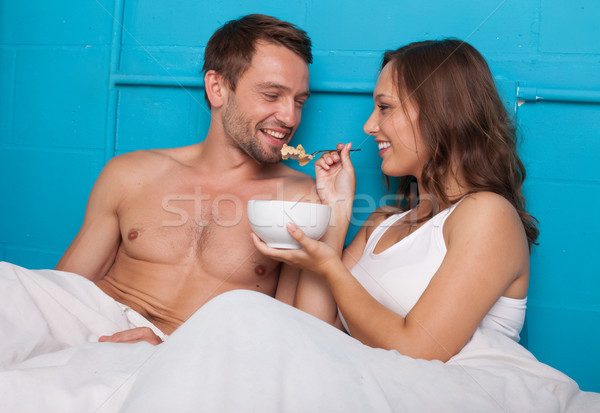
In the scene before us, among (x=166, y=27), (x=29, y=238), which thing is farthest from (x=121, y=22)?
(x=29, y=238)

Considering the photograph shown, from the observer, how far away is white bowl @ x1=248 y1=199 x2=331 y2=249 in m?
1.14

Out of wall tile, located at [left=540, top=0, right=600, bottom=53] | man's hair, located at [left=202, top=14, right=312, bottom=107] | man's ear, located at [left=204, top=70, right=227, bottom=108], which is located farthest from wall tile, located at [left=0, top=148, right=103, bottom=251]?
wall tile, located at [left=540, top=0, right=600, bottom=53]

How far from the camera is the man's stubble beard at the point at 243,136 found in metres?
1.64

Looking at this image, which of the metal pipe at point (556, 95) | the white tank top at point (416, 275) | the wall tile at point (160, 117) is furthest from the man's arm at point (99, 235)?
the metal pipe at point (556, 95)

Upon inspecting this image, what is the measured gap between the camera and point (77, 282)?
128 cm

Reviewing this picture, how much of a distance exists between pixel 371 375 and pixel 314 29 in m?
1.32

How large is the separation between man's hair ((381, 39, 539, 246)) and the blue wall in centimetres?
35

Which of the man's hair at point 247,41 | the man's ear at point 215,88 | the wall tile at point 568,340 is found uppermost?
the man's hair at point 247,41

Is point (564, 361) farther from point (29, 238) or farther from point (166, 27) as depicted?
point (29, 238)

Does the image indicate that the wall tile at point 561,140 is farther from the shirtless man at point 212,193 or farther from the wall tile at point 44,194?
the wall tile at point 44,194

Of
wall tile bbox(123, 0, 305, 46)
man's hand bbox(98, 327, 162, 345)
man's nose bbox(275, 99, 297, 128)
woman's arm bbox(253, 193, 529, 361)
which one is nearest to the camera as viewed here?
woman's arm bbox(253, 193, 529, 361)

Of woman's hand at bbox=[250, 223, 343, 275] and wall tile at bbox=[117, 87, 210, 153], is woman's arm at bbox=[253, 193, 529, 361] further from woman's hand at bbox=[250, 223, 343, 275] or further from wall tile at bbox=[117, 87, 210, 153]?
wall tile at bbox=[117, 87, 210, 153]

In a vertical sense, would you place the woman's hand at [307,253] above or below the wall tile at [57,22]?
below

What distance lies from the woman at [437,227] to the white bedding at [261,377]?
5.4 inches
